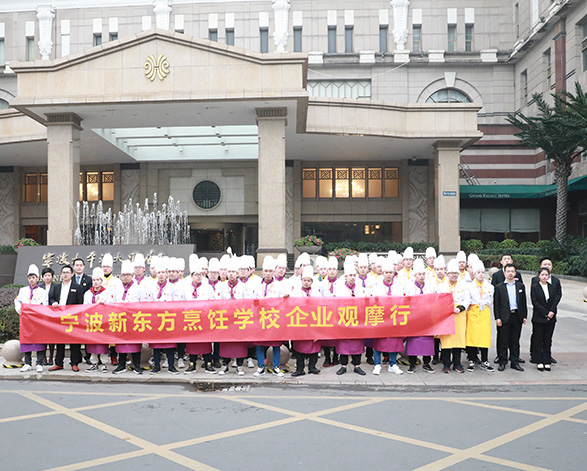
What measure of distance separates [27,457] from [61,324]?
4634 mm

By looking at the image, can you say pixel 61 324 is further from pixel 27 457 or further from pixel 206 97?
pixel 206 97

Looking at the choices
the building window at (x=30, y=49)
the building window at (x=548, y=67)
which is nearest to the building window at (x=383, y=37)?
the building window at (x=548, y=67)

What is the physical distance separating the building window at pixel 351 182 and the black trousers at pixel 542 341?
2476 centimetres

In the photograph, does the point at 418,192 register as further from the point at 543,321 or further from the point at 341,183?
the point at 543,321

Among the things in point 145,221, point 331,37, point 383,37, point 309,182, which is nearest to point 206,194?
point 145,221

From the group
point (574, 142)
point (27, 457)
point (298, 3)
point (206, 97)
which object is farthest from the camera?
point (298, 3)

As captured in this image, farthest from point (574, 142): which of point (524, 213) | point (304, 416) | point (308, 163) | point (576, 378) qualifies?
point (304, 416)

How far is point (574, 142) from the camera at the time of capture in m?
23.5

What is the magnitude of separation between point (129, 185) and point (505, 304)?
92.9ft

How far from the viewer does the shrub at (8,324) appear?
11.8 m

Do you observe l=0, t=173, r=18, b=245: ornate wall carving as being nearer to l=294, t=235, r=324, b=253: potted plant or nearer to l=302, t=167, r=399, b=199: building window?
l=302, t=167, r=399, b=199: building window

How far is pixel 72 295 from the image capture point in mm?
9945

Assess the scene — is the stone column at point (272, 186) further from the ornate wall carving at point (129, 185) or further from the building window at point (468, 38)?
the building window at point (468, 38)

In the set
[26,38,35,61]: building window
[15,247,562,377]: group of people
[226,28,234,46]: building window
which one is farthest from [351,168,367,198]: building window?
[15,247,562,377]: group of people
